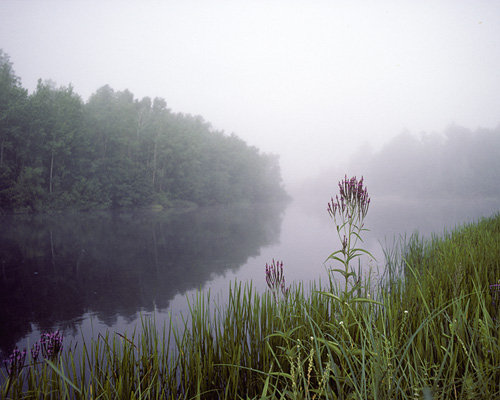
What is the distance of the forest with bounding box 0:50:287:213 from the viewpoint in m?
29.2

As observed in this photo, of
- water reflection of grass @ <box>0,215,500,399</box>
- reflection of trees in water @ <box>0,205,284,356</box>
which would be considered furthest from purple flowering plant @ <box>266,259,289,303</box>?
reflection of trees in water @ <box>0,205,284,356</box>

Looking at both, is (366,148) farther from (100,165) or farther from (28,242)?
(28,242)

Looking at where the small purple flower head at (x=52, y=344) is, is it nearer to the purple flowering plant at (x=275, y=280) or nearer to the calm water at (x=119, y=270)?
the calm water at (x=119, y=270)

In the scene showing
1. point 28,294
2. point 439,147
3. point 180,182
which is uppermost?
point 439,147

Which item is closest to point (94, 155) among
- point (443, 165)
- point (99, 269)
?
point (99, 269)

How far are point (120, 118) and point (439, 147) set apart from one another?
290ft

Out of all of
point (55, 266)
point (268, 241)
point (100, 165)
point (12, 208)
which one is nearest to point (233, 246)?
point (268, 241)

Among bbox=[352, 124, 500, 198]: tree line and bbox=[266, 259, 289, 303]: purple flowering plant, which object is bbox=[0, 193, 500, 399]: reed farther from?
bbox=[352, 124, 500, 198]: tree line

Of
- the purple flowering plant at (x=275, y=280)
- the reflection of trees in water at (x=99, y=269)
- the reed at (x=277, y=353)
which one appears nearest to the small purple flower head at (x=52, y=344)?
Result: the reed at (x=277, y=353)

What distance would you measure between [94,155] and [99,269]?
33.9 m

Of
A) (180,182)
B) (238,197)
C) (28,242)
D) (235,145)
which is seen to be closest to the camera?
(28,242)

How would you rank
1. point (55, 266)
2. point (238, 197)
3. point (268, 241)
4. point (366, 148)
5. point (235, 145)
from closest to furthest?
A: point (55, 266), point (268, 241), point (238, 197), point (235, 145), point (366, 148)

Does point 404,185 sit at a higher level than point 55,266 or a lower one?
higher

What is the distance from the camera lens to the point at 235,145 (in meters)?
75.9
